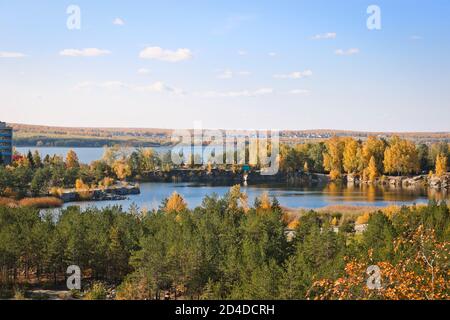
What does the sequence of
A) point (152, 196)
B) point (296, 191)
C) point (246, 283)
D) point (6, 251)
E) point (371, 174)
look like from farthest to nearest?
point (371, 174)
point (296, 191)
point (152, 196)
point (6, 251)
point (246, 283)

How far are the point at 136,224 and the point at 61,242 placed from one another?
256 centimetres

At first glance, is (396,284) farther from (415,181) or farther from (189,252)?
(415,181)

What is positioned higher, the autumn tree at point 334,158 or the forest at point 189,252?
the autumn tree at point 334,158

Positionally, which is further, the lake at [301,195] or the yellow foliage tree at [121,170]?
the yellow foliage tree at [121,170]

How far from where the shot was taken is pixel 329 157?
6303cm

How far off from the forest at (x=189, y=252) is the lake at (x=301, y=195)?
54.3 feet

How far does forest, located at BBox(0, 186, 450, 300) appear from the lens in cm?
1229

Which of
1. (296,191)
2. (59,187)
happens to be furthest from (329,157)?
(59,187)

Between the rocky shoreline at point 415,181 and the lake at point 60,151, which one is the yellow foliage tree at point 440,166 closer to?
the rocky shoreline at point 415,181

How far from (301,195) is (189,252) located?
101 ft

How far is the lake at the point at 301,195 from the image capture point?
38.2 metres

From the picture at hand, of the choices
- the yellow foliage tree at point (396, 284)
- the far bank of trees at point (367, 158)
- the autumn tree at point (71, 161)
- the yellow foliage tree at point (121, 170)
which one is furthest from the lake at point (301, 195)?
the yellow foliage tree at point (396, 284)

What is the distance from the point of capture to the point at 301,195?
43875 millimetres
